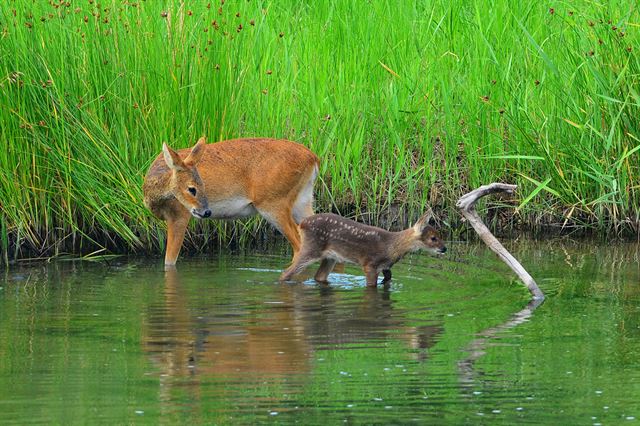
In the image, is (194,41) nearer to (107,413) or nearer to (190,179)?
(190,179)

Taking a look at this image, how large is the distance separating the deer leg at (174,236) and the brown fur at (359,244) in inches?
41.5

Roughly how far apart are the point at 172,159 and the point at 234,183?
70 centimetres

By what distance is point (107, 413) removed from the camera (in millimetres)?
6336

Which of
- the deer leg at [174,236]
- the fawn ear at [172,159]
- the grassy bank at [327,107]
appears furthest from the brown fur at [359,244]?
the fawn ear at [172,159]

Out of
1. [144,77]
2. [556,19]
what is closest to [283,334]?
[144,77]

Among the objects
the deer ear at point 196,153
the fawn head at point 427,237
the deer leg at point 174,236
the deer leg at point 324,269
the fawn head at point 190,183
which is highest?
the deer ear at point 196,153

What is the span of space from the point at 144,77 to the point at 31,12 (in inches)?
43.1

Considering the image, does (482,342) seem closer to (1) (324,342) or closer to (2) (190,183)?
(1) (324,342)

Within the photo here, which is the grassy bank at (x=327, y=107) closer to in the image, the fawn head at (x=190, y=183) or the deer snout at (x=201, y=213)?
the fawn head at (x=190, y=183)

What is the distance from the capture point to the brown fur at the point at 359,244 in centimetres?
1092

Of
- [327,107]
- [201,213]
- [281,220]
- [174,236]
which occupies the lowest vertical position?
[174,236]

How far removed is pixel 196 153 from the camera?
11562mm

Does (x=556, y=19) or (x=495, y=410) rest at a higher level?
(x=556, y=19)

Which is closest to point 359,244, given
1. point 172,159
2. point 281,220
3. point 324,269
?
point 324,269
